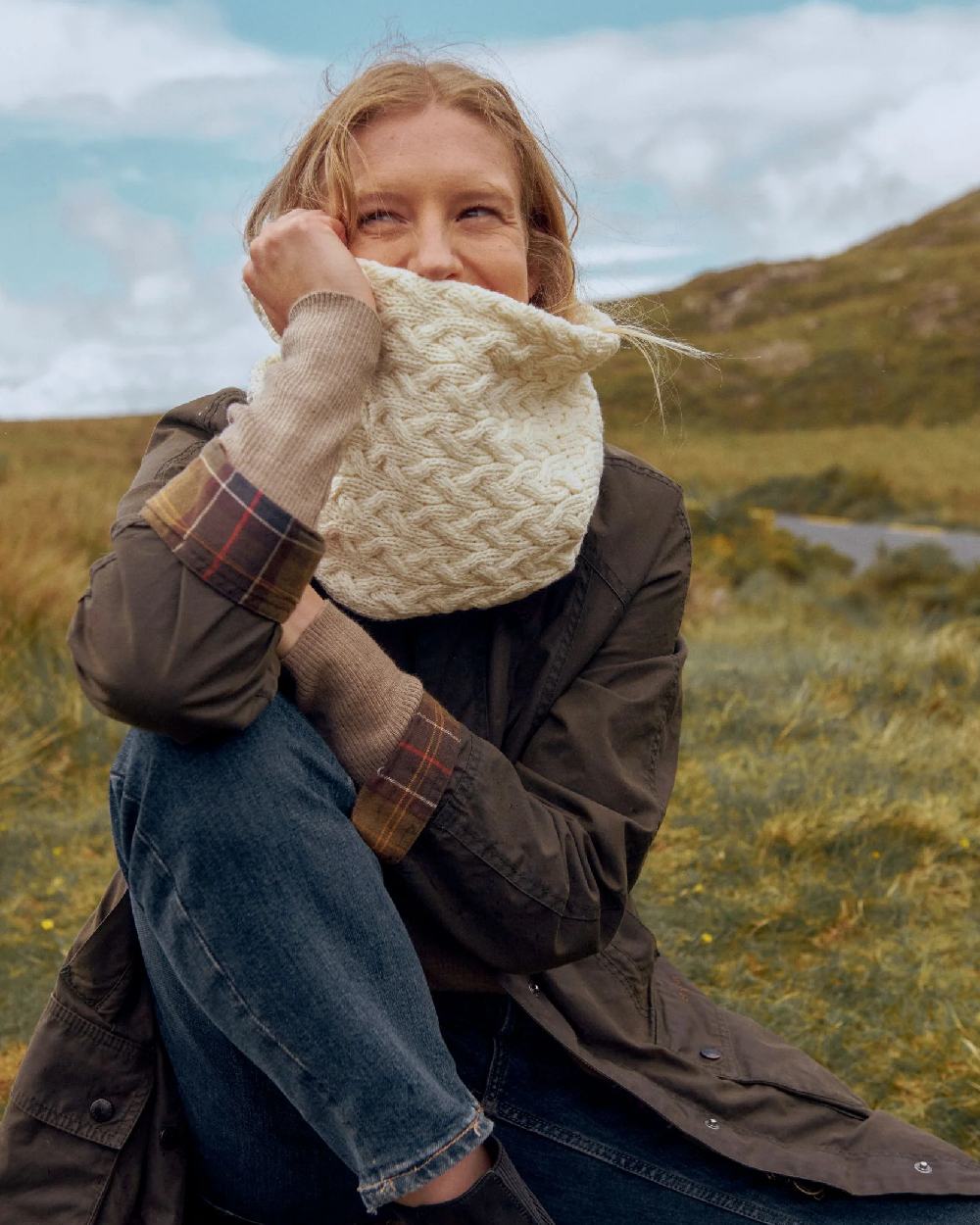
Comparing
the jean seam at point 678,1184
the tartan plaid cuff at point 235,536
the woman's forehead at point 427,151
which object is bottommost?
Answer: the jean seam at point 678,1184

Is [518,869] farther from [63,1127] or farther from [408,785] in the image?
[63,1127]

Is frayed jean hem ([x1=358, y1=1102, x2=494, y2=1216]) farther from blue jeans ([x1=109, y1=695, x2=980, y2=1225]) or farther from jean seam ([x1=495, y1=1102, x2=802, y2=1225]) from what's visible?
jean seam ([x1=495, y1=1102, x2=802, y2=1225])

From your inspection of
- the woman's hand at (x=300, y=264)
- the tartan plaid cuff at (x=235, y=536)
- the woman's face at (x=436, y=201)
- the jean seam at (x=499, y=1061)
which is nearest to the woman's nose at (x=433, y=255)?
the woman's face at (x=436, y=201)

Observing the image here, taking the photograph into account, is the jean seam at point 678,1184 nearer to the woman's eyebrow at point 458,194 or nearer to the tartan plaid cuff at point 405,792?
the tartan plaid cuff at point 405,792

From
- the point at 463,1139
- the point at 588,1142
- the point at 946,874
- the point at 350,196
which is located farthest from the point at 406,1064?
the point at 946,874

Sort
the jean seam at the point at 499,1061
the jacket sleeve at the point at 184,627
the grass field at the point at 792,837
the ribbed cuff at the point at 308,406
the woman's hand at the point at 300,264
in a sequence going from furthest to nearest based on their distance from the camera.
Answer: the grass field at the point at 792,837, the jean seam at the point at 499,1061, the woman's hand at the point at 300,264, the ribbed cuff at the point at 308,406, the jacket sleeve at the point at 184,627

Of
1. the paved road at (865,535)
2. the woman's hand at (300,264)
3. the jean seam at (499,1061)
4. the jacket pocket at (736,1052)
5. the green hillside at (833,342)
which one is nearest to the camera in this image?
the woman's hand at (300,264)

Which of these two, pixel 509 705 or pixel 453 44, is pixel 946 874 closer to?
pixel 509 705

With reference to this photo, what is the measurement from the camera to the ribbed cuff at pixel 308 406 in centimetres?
142

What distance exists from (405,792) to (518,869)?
0.17m

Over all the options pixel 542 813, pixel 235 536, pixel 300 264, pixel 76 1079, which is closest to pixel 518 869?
pixel 542 813

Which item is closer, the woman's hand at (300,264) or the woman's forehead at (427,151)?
the woman's hand at (300,264)

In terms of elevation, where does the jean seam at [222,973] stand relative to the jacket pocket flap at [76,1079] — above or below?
above

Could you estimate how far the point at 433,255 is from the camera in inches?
66.6
